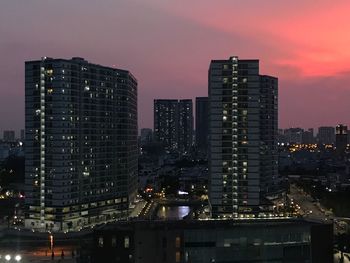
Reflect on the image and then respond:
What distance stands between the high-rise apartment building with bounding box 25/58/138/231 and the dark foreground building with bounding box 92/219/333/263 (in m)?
22.0

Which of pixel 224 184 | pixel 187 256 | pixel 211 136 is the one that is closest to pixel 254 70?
pixel 211 136

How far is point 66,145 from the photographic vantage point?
45.7 metres

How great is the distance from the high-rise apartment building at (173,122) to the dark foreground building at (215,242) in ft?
469

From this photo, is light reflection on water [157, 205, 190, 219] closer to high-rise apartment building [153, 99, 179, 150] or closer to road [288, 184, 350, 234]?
road [288, 184, 350, 234]

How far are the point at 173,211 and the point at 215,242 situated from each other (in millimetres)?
35104

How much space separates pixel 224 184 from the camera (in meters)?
48.6

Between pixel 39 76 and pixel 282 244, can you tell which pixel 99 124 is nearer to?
pixel 39 76

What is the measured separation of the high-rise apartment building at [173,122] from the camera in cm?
16825

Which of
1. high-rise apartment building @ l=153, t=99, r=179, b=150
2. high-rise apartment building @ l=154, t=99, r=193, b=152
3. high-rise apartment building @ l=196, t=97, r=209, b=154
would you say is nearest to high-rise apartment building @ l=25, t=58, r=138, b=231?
high-rise apartment building @ l=153, t=99, r=179, b=150

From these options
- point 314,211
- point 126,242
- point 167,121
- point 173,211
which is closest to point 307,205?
point 314,211

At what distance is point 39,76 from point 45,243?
1524 centimetres

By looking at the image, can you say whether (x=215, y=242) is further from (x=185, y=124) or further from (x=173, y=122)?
(x=173, y=122)

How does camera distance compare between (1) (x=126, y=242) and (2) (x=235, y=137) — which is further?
(2) (x=235, y=137)

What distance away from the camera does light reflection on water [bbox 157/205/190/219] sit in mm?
53281
